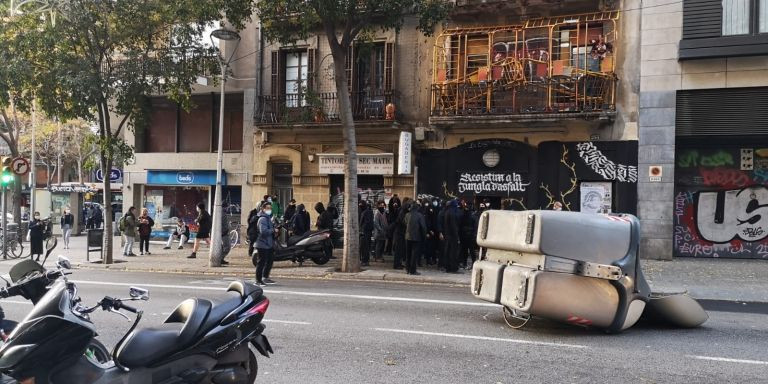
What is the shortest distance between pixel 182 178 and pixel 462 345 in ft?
59.1

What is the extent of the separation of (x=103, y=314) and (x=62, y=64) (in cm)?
937

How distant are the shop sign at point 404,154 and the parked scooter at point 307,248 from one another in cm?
395

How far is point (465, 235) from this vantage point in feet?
48.1

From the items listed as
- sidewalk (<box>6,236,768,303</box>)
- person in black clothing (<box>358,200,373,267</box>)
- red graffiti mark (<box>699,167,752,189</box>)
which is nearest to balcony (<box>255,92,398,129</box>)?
person in black clothing (<box>358,200,373,267</box>)

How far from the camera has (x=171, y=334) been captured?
4.07m

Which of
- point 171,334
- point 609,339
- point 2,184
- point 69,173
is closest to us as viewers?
point 171,334

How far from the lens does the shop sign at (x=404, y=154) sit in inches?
719

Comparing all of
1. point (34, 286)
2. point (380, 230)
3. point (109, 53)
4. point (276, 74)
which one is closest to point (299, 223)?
point (380, 230)

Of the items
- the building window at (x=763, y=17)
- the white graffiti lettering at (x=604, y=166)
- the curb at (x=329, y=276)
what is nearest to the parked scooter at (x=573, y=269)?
the curb at (x=329, y=276)

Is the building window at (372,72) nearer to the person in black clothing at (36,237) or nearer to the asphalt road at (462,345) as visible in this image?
the asphalt road at (462,345)

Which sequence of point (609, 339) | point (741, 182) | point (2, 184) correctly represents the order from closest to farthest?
1. point (609, 339)
2. point (741, 182)
3. point (2, 184)

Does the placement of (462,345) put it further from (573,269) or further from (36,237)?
(36,237)

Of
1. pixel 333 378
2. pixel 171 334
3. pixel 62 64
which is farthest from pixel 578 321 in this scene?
pixel 62 64

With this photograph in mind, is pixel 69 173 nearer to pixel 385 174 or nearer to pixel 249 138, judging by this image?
pixel 249 138
